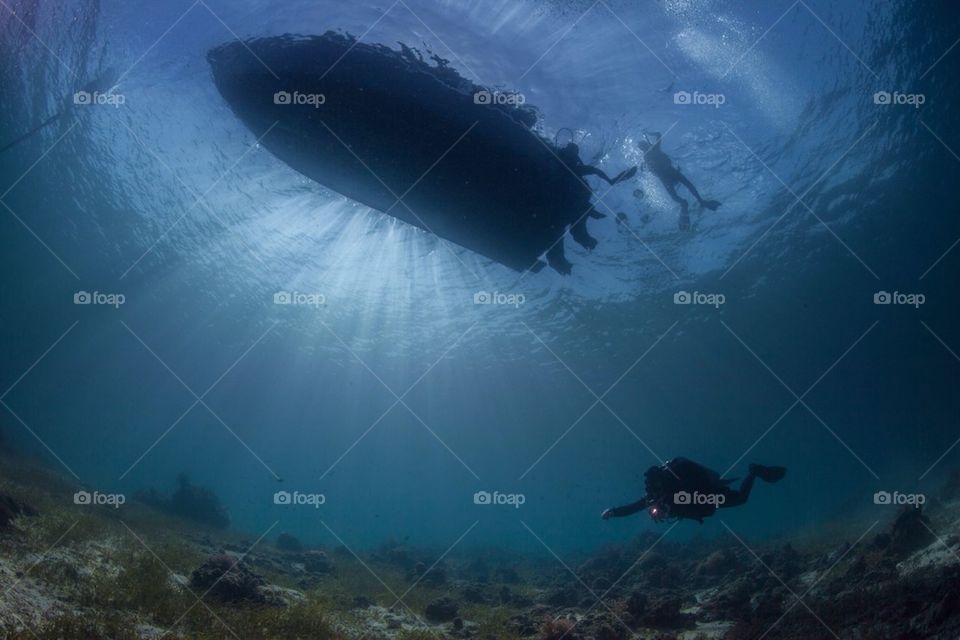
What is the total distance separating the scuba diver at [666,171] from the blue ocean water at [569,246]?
0.31m

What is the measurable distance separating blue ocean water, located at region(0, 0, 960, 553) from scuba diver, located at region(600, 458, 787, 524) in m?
6.71

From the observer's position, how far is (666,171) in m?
14.4

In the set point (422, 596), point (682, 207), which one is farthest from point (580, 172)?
point (422, 596)

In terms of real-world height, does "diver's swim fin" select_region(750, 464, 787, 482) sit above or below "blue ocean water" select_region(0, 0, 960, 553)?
below

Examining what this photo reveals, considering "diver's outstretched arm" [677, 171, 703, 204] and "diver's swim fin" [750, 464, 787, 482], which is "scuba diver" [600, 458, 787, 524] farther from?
"diver's outstretched arm" [677, 171, 703, 204]

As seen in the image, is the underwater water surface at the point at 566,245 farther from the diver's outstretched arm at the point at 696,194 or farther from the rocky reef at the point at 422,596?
the rocky reef at the point at 422,596

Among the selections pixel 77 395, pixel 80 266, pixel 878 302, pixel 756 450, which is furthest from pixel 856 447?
pixel 77 395

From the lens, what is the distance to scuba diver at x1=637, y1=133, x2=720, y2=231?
1353 centimetres

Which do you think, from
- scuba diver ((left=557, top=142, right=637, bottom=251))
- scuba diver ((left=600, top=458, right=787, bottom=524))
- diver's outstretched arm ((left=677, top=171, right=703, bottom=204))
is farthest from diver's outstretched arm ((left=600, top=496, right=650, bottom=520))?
diver's outstretched arm ((left=677, top=171, right=703, bottom=204))

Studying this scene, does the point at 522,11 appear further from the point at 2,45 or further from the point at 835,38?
the point at 2,45

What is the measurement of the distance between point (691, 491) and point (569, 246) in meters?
10.1

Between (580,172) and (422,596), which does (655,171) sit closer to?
(580,172)

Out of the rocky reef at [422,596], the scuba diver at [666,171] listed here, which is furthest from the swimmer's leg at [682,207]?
the rocky reef at [422,596]

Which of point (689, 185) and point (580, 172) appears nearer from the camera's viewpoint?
point (580, 172)
